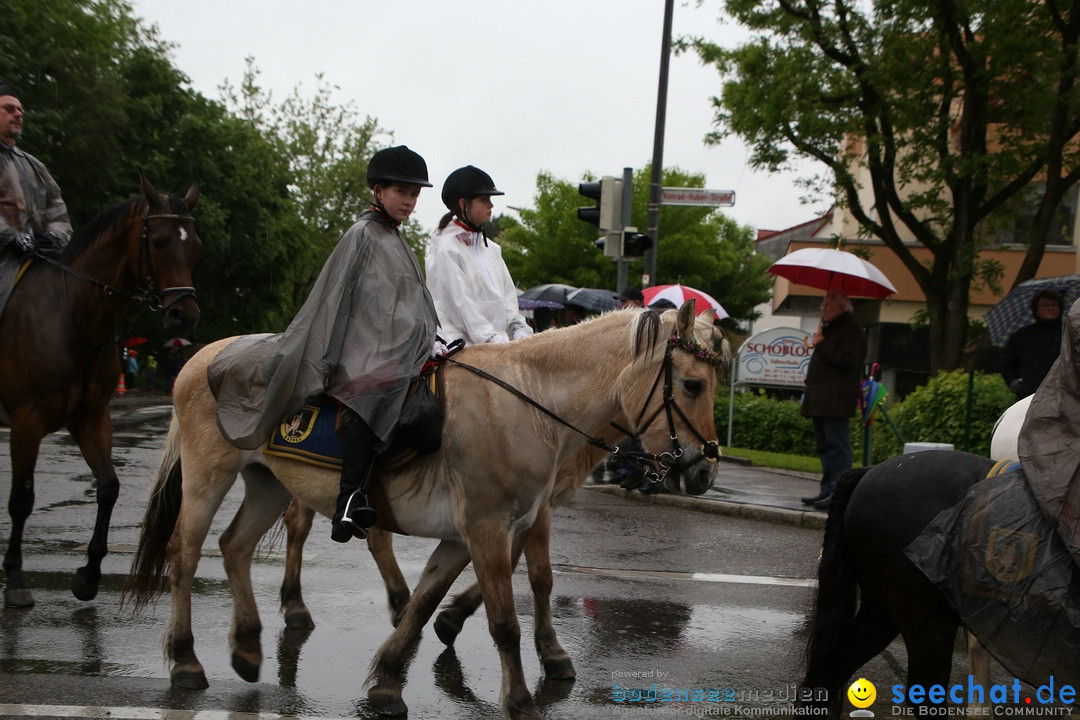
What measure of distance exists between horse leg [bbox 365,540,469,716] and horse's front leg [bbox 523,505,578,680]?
506 millimetres

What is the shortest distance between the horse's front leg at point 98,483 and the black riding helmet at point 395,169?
2638mm

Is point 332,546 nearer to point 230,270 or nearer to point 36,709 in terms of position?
point 36,709

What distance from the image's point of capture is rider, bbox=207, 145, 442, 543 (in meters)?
4.71

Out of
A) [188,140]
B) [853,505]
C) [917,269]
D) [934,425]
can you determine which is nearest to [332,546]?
[853,505]

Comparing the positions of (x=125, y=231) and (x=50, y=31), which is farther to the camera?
(x=50, y=31)

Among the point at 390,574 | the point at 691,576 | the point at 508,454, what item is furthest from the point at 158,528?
the point at 691,576

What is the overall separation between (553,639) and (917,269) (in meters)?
17.7

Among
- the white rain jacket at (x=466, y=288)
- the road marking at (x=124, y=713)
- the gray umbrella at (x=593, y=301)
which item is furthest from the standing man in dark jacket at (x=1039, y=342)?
the road marking at (x=124, y=713)

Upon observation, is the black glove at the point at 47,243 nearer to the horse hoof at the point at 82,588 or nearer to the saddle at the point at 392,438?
the horse hoof at the point at 82,588

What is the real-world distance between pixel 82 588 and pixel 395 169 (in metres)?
3.23

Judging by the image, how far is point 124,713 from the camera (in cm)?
456

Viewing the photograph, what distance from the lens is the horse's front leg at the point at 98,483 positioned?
20.5 feet

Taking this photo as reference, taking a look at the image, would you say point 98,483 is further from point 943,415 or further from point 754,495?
point 943,415

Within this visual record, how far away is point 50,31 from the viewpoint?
92.0ft
